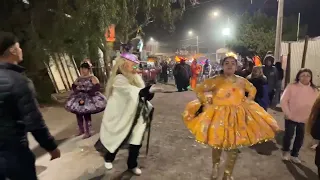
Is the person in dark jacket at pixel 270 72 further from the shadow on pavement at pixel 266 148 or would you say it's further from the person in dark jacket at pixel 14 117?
the person in dark jacket at pixel 14 117

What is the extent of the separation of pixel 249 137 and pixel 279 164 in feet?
5.50

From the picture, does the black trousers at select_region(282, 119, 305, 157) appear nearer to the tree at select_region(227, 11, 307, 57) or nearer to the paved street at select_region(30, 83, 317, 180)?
the paved street at select_region(30, 83, 317, 180)

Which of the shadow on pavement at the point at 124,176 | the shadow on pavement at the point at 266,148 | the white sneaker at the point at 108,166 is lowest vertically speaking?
the shadow on pavement at the point at 266,148

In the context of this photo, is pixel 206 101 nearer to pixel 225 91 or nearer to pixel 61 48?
pixel 225 91

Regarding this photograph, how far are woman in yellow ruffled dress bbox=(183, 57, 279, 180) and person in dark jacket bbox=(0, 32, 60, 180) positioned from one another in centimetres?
220

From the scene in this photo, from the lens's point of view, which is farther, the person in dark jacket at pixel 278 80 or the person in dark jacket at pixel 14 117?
the person in dark jacket at pixel 278 80

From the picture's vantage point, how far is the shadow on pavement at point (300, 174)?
15.8 feet

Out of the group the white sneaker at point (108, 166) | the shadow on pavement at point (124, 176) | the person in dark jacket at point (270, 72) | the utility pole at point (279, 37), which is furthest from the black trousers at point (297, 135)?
the utility pole at point (279, 37)

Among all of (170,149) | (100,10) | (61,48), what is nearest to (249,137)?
(170,149)

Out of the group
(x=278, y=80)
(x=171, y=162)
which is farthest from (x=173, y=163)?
(x=278, y=80)

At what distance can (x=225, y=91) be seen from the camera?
4.35 meters

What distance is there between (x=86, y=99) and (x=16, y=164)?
4.58 m

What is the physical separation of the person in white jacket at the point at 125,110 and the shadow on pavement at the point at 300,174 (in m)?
2.31

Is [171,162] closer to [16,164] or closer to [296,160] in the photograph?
[296,160]
